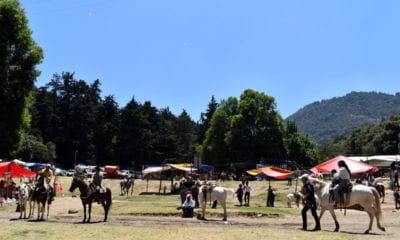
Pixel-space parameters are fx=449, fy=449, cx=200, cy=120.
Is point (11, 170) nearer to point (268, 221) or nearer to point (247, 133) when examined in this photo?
point (268, 221)

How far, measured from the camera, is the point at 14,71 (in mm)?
31219

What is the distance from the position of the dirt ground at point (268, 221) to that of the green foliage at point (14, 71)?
5932 mm

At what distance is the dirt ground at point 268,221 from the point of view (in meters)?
Answer: 20.0

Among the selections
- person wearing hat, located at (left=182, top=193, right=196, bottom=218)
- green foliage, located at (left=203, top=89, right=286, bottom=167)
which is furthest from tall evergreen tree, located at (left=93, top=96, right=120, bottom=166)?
person wearing hat, located at (left=182, top=193, right=196, bottom=218)

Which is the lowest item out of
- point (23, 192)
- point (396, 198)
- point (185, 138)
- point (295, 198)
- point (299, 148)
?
point (295, 198)

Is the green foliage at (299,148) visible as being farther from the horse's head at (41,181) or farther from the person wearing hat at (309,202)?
the person wearing hat at (309,202)

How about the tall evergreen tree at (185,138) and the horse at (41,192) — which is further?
the tall evergreen tree at (185,138)

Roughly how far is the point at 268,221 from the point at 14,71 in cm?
2004

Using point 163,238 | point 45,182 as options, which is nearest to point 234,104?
point 45,182

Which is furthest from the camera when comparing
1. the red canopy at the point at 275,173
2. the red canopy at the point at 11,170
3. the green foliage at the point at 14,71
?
the red canopy at the point at 275,173

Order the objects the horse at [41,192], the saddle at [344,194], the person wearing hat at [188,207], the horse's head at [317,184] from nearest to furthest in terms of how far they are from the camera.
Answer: the saddle at [344,194]
the horse's head at [317,184]
the horse at [41,192]
the person wearing hat at [188,207]

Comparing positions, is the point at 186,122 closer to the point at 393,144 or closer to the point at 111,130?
the point at 111,130

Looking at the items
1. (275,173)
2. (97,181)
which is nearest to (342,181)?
(97,181)

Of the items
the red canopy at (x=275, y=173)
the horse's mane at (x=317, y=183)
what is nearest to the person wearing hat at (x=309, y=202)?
the horse's mane at (x=317, y=183)
